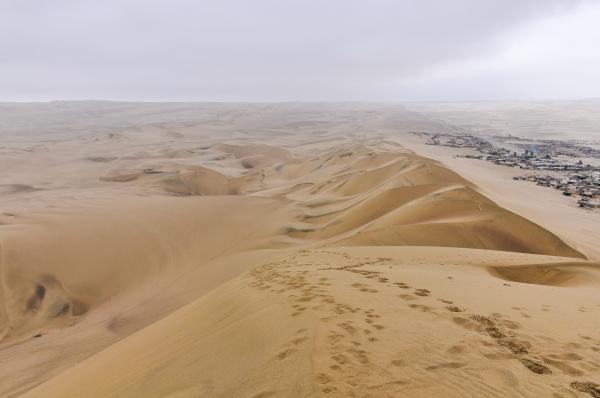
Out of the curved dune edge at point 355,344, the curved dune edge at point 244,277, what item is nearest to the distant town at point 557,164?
the curved dune edge at point 244,277

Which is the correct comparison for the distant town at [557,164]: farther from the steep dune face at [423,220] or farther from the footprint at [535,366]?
the footprint at [535,366]

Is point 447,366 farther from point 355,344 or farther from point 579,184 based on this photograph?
point 579,184

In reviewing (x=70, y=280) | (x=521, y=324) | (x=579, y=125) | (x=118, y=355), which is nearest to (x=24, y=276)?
(x=70, y=280)

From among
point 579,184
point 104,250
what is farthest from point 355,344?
point 579,184

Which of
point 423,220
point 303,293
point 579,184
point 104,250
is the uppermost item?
point 303,293

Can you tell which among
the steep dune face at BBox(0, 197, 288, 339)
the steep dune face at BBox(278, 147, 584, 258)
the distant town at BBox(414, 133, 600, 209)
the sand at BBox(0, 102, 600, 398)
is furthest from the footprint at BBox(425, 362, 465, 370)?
the distant town at BBox(414, 133, 600, 209)
